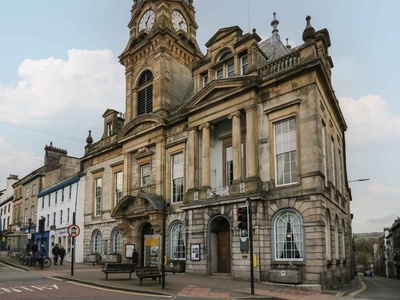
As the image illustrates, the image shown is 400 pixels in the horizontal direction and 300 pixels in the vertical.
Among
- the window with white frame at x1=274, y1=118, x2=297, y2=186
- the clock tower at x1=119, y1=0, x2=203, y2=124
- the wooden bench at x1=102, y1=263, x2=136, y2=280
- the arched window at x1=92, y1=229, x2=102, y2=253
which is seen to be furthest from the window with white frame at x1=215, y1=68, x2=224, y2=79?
the arched window at x1=92, y1=229, x2=102, y2=253

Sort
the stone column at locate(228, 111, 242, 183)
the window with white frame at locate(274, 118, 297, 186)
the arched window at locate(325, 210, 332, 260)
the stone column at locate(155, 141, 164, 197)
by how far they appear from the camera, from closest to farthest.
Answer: the arched window at locate(325, 210, 332, 260), the window with white frame at locate(274, 118, 297, 186), the stone column at locate(228, 111, 242, 183), the stone column at locate(155, 141, 164, 197)

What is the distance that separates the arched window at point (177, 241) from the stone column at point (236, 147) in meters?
5.55

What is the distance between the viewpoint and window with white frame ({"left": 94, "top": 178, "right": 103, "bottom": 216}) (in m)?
31.6

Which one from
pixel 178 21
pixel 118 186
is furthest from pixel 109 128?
pixel 178 21

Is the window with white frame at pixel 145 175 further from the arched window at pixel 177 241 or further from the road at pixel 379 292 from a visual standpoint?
the road at pixel 379 292

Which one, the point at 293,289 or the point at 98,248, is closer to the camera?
the point at 293,289

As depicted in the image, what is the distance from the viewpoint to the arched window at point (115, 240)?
28.9 metres

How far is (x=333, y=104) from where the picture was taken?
2356cm

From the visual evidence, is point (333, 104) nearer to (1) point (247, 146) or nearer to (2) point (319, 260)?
(1) point (247, 146)

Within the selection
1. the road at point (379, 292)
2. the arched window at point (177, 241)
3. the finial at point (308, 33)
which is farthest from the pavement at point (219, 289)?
the finial at point (308, 33)

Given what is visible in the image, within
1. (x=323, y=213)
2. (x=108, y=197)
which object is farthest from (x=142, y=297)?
(x=108, y=197)

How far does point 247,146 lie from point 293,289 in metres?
7.43

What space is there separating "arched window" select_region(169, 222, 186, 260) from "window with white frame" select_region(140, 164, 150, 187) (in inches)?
163

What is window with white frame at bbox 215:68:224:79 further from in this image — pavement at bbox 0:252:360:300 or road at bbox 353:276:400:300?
road at bbox 353:276:400:300
